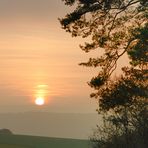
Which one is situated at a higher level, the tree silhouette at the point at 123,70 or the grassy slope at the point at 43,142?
the grassy slope at the point at 43,142

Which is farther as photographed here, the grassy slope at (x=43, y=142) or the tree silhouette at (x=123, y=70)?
the grassy slope at (x=43, y=142)

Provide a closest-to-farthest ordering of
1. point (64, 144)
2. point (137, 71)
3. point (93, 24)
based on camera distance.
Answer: point (93, 24) < point (137, 71) < point (64, 144)

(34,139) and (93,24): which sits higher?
(34,139)

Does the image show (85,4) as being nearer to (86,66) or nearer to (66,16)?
(66,16)

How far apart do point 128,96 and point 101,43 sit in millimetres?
3813

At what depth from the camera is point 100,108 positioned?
33.5 meters

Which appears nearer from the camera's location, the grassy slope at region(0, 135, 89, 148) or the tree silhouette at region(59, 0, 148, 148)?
the tree silhouette at region(59, 0, 148, 148)

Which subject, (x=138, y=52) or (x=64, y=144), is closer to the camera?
(x=138, y=52)

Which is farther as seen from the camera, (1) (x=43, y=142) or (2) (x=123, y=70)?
(1) (x=43, y=142)

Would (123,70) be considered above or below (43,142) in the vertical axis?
below

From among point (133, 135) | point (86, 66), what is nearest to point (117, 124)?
point (133, 135)

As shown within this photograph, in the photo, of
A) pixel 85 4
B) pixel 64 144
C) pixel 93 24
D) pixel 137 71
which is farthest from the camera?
pixel 64 144

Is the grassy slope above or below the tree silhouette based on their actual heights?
above

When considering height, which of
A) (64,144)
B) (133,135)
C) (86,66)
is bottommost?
(133,135)
